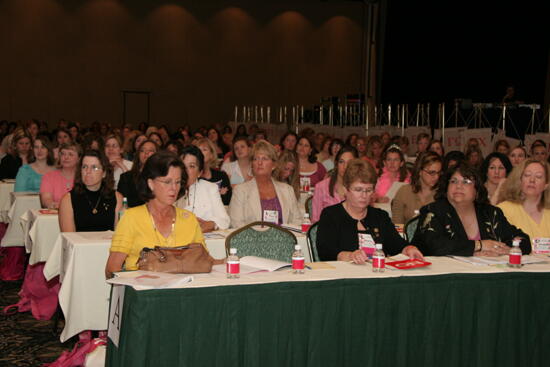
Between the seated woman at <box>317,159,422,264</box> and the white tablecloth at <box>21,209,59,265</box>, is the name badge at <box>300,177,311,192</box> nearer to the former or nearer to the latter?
the white tablecloth at <box>21,209,59,265</box>

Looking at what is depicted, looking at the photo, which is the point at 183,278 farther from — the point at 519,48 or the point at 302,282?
the point at 519,48

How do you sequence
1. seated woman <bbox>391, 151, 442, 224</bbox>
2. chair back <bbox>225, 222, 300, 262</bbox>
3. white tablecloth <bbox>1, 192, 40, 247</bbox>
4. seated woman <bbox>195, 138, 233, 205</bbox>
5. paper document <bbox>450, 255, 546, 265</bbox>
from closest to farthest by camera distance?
paper document <bbox>450, 255, 546, 265</bbox> < chair back <bbox>225, 222, 300, 262</bbox> < seated woman <bbox>391, 151, 442, 224</bbox> < white tablecloth <bbox>1, 192, 40, 247</bbox> < seated woman <bbox>195, 138, 233, 205</bbox>

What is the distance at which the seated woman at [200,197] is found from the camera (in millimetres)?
5270

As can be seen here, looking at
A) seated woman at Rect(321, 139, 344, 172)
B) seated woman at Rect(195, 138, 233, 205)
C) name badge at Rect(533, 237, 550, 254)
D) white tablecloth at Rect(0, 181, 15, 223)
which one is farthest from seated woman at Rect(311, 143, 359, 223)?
seated woman at Rect(321, 139, 344, 172)

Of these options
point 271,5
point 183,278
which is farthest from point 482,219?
point 271,5

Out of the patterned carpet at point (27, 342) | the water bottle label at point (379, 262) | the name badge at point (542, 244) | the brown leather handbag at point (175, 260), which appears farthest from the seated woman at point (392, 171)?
the brown leather handbag at point (175, 260)

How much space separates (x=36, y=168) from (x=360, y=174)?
13.7 ft

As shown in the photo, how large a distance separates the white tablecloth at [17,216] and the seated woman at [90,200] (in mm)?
1637

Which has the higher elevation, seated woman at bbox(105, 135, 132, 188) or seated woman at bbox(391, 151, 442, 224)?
seated woman at bbox(105, 135, 132, 188)

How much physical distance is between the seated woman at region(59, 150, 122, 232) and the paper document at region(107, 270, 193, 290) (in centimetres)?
185

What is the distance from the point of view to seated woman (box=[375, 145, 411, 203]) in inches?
285

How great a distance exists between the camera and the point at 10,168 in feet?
28.3

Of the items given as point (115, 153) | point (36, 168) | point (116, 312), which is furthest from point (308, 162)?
point (116, 312)

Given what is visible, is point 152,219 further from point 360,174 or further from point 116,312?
point 360,174
